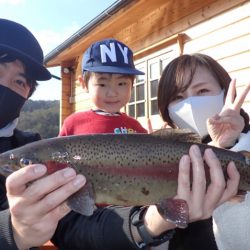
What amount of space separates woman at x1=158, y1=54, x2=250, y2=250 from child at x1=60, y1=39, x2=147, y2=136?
0.60m

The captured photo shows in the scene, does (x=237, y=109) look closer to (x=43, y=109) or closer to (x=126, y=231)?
(x=126, y=231)

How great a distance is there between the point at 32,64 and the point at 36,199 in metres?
1.49

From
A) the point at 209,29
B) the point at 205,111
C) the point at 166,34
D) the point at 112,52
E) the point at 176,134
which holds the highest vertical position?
the point at 166,34

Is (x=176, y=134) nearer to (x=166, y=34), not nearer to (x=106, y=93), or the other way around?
(x=106, y=93)

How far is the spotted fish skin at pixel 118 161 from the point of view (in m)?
2.26

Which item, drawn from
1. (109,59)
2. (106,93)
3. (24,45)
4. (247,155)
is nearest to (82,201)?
(247,155)

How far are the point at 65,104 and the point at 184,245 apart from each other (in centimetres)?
1064

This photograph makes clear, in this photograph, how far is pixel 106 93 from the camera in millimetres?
3867

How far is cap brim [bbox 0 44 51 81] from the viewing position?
295cm


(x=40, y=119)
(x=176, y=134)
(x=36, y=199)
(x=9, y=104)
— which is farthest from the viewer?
(x=40, y=119)

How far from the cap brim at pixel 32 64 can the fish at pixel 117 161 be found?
98 centimetres

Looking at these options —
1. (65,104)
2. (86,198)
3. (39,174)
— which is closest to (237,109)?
(86,198)

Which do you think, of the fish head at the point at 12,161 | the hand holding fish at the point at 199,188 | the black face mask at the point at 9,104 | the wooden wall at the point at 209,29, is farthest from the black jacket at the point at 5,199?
the wooden wall at the point at 209,29

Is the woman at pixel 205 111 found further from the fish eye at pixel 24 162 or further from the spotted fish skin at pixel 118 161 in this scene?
the fish eye at pixel 24 162
